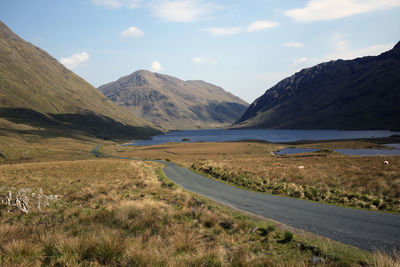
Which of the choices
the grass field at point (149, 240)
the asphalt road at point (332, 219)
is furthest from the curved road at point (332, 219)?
the grass field at point (149, 240)

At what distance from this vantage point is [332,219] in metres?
12.0

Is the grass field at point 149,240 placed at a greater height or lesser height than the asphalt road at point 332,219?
greater

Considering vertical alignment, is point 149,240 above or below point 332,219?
above

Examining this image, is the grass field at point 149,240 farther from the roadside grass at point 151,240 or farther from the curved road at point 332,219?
the curved road at point 332,219

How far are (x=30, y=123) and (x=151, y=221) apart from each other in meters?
188

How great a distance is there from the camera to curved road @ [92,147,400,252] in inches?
363

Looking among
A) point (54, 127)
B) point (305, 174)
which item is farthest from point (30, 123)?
point (305, 174)

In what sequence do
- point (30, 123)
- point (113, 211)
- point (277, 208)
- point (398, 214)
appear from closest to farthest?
point (113, 211), point (398, 214), point (277, 208), point (30, 123)

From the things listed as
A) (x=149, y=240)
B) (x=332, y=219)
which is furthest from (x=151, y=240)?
(x=332, y=219)

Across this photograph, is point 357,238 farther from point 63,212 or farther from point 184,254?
point 63,212

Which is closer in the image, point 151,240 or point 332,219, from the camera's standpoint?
point 151,240

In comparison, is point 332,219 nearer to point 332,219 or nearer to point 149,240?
point 332,219

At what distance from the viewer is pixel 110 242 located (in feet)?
19.8

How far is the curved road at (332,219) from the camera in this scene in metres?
9.23
